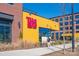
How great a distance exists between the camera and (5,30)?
2989 centimetres

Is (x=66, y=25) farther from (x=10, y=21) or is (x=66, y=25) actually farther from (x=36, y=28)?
(x=10, y=21)

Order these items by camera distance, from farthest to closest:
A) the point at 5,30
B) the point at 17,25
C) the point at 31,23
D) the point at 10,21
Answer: the point at 31,23
the point at 17,25
the point at 10,21
the point at 5,30

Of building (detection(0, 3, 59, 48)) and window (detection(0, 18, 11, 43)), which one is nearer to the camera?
window (detection(0, 18, 11, 43))

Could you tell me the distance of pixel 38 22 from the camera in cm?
3541

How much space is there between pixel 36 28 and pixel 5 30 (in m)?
5.82

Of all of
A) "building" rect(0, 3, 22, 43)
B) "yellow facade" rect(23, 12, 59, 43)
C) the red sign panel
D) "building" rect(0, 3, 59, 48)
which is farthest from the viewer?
"yellow facade" rect(23, 12, 59, 43)

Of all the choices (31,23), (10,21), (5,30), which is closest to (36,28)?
(31,23)

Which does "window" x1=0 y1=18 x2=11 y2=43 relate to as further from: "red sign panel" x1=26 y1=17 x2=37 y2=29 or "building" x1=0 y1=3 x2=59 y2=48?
"red sign panel" x1=26 y1=17 x2=37 y2=29

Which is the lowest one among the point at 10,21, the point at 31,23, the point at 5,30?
the point at 5,30

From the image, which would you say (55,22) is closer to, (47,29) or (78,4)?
(47,29)

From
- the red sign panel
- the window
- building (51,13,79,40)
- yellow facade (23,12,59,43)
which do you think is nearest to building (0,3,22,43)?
the window

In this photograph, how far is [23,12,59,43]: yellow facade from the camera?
32.0 metres

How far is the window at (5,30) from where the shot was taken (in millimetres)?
28766

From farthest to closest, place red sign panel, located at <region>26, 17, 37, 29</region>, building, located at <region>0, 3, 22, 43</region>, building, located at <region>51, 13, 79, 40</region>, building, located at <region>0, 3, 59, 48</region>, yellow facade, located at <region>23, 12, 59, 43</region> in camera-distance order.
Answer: yellow facade, located at <region>23, 12, 59, 43</region>, red sign panel, located at <region>26, 17, 37, 29</region>, building, located at <region>51, 13, 79, 40</region>, building, located at <region>0, 3, 59, 48</region>, building, located at <region>0, 3, 22, 43</region>
